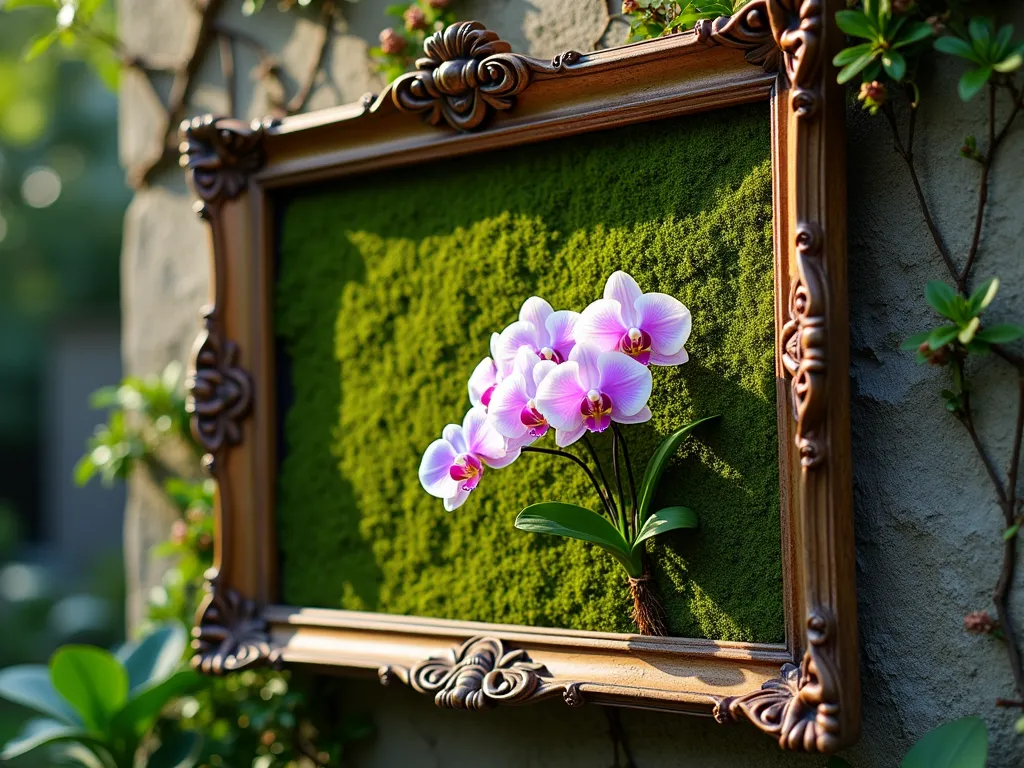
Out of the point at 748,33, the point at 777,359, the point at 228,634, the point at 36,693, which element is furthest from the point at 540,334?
the point at 36,693

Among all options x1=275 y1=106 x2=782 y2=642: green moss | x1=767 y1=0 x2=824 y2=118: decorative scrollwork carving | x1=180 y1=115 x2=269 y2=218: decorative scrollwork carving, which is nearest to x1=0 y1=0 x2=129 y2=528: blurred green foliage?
x1=180 y1=115 x2=269 y2=218: decorative scrollwork carving

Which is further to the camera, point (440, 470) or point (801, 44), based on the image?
point (440, 470)

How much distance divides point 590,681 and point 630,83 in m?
0.59

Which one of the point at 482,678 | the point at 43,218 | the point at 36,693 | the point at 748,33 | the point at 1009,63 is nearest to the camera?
the point at 1009,63

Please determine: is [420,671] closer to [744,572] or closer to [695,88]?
[744,572]

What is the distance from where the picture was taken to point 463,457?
92cm

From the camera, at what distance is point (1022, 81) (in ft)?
2.58

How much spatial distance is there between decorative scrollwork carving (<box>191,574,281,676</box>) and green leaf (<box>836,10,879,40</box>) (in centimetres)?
93

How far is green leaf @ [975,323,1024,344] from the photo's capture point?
0.74 m

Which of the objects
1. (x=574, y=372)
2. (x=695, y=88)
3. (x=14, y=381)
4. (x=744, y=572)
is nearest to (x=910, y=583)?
(x=744, y=572)

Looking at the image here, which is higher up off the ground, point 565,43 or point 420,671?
point 565,43

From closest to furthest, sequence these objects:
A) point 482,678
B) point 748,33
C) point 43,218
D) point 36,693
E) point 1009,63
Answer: point 1009,63 < point 748,33 < point 482,678 < point 36,693 < point 43,218

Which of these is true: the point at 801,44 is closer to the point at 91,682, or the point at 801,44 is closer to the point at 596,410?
the point at 596,410

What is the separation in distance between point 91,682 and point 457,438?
71 cm
